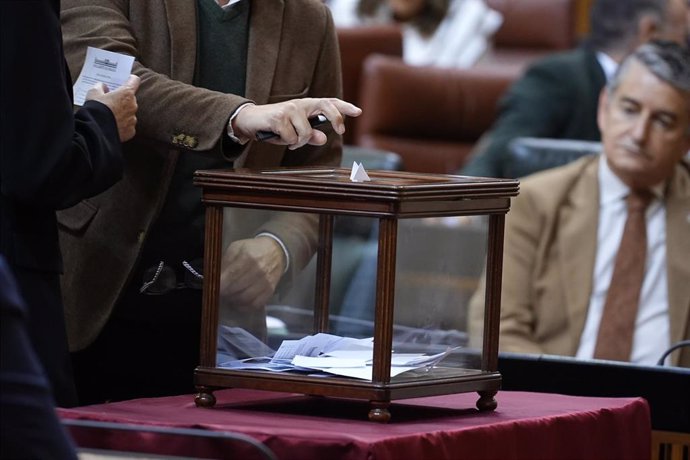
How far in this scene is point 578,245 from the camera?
12.2 ft

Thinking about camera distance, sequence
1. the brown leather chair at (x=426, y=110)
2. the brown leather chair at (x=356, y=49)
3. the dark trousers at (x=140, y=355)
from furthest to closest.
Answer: the brown leather chair at (x=356, y=49)
the brown leather chair at (x=426, y=110)
the dark trousers at (x=140, y=355)

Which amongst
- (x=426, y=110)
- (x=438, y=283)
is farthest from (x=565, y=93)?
(x=438, y=283)

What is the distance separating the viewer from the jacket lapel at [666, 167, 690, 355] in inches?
140

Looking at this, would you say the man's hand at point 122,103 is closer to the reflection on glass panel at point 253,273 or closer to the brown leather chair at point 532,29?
the reflection on glass panel at point 253,273

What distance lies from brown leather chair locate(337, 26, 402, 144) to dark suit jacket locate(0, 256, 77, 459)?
Answer: 4568 millimetres

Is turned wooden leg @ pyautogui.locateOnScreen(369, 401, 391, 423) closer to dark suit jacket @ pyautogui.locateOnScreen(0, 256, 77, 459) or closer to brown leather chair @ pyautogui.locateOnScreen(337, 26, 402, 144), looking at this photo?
dark suit jacket @ pyautogui.locateOnScreen(0, 256, 77, 459)

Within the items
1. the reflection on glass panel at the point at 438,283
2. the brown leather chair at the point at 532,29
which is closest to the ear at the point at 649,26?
the brown leather chair at the point at 532,29

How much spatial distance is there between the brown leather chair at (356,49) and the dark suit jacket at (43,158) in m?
4.00

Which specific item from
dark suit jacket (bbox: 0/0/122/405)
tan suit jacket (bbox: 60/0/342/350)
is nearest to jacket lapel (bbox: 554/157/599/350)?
tan suit jacket (bbox: 60/0/342/350)

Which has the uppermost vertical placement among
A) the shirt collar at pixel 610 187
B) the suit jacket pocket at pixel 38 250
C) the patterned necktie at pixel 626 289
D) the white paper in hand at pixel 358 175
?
the white paper in hand at pixel 358 175

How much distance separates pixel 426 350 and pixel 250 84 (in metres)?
0.47

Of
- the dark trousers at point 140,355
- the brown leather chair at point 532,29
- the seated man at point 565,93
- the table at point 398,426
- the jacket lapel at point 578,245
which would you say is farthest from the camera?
the brown leather chair at point 532,29

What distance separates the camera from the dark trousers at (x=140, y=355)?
2268 mm

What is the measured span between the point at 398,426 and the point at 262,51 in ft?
2.09
